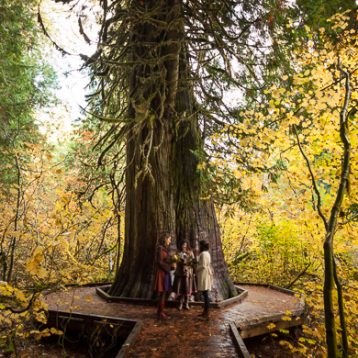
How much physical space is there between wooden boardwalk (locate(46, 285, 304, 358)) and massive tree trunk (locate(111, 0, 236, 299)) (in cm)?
84

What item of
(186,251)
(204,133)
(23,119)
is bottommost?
(186,251)

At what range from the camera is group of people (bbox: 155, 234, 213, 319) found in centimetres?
667

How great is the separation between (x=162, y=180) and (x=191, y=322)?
11.5ft

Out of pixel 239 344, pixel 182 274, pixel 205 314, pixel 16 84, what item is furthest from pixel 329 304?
pixel 16 84

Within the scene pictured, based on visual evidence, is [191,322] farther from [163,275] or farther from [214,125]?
[214,125]

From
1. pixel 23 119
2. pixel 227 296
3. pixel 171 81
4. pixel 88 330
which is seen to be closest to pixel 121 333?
pixel 88 330

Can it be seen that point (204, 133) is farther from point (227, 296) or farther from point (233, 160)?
point (227, 296)

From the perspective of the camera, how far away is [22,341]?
21.1ft

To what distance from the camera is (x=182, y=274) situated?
728 cm

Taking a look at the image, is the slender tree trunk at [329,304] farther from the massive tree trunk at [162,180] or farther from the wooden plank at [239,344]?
the massive tree trunk at [162,180]

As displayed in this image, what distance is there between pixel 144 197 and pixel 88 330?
3329mm

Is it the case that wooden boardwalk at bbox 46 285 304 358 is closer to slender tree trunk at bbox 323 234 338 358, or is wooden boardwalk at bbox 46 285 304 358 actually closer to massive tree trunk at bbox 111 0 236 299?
massive tree trunk at bbox 111 0 236 299

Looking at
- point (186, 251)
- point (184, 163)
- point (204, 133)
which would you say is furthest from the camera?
point (204, 133)

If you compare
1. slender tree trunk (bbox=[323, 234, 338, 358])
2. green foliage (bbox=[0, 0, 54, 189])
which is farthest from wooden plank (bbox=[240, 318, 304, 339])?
green foliage (bbox=[0, 0, 54, 189])
